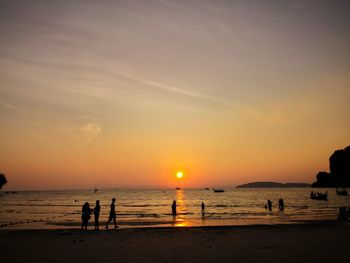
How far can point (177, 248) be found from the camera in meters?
15.2

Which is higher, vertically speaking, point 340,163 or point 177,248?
point 340,163

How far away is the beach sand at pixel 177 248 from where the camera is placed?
1289 centimetres

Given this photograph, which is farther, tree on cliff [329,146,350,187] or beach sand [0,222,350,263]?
tree on cliff [329,146,350,187]

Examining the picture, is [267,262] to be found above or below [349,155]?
below

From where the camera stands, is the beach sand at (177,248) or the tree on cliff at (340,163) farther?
the tree on cliff at (340,163)

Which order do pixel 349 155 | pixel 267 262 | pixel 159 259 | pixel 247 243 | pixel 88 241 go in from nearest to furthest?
pixel 267 262 → pixel 159 259 → pixel 247 243 → pixel 88 241 → pixel 349 155

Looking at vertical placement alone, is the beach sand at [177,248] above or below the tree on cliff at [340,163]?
below

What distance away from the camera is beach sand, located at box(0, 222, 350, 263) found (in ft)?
42.3

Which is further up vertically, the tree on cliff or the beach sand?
the tree on cliff

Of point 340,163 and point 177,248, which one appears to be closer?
point 177,248

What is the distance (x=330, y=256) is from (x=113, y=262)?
8431mm

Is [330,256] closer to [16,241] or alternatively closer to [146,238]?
[146,238]

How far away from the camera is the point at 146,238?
18.9 metres

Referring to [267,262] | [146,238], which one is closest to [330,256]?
[267,262]
